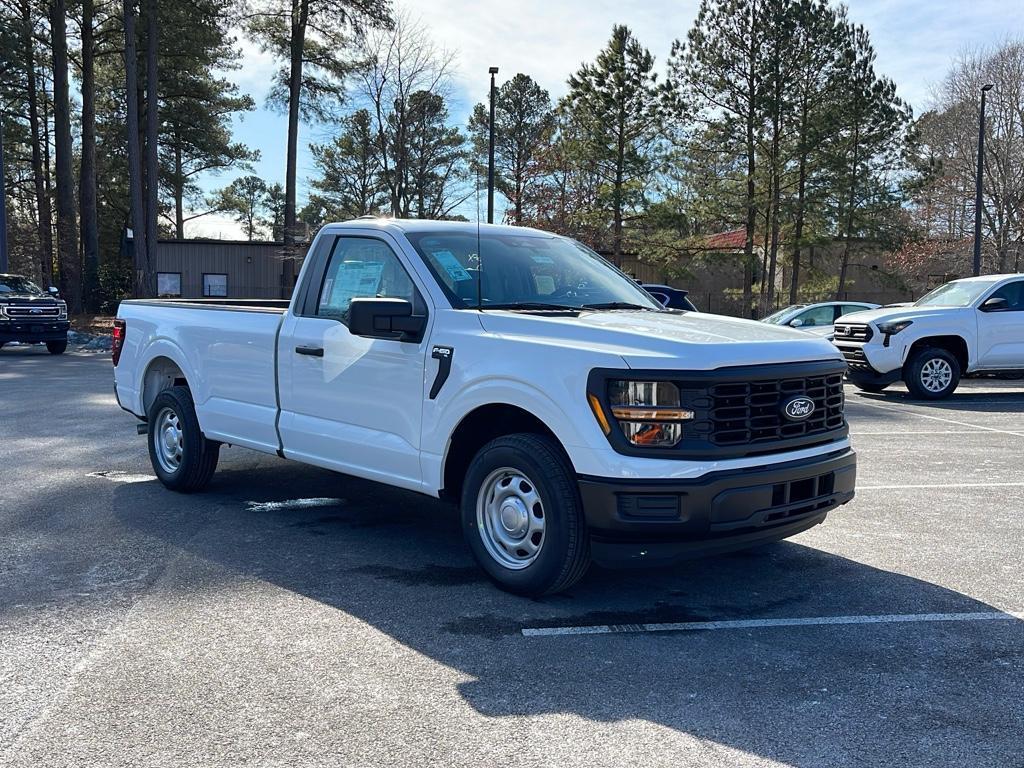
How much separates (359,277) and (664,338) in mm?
2210

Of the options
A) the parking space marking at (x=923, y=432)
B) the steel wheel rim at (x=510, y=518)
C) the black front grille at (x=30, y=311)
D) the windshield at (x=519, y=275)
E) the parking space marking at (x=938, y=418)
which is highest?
the windshield at (x=519, y=275)

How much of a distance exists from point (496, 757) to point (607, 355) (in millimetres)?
1955

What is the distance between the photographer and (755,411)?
4.71m

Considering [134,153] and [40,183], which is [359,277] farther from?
[40,183]

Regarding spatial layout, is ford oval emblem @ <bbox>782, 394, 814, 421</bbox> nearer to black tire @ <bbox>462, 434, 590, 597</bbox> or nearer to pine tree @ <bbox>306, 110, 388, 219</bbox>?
black tire @ <bbox>462, 434, 590, 597</bbox>

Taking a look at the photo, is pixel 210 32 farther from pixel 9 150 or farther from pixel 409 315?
pixel 409 315

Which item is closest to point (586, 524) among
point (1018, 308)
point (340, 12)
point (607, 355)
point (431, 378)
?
point (607, 355)

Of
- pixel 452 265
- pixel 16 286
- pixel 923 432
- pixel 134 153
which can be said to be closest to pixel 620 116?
pixel 134 153

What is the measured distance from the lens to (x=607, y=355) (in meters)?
4.57

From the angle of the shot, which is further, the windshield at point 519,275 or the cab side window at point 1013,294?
the cab side window at point 1013,294

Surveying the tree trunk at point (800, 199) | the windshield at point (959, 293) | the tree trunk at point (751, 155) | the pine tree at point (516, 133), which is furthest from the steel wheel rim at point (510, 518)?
the pine tree at point (516, 133)

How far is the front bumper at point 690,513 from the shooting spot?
444 centimetres

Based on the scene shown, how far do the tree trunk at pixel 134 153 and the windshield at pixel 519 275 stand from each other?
1091 inches

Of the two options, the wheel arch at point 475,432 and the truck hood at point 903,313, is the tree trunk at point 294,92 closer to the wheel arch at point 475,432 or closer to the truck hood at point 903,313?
the truck hood at point 903,313
